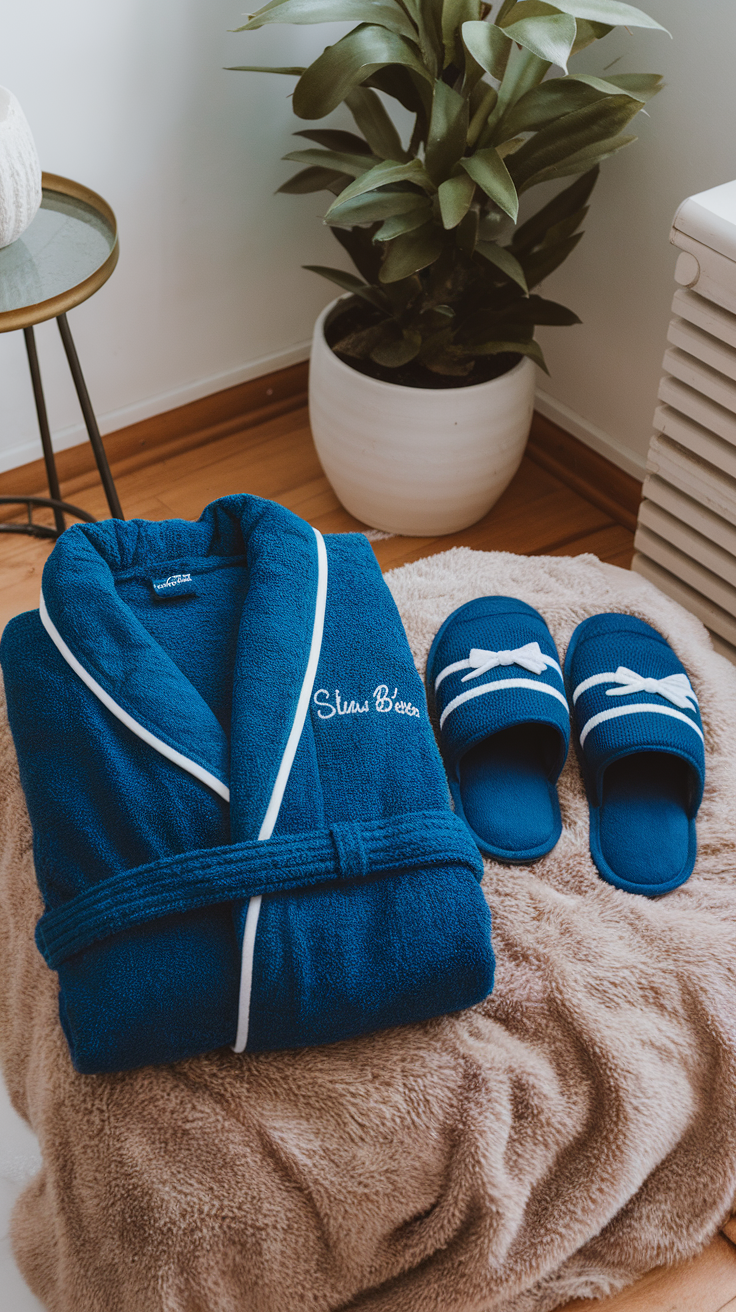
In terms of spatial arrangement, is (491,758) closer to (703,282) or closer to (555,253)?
(703,282)

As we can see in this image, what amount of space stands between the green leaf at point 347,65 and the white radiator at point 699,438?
34 cm

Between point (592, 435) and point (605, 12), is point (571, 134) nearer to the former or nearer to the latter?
point (605, 12)

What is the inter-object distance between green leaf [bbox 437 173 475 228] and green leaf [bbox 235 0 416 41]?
0.17 m

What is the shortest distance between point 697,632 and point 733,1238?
23.9 inches

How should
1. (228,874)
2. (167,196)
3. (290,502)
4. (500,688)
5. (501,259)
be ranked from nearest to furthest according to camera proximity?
(228,874), (500,688), (501,259), (167,196), (290,502)

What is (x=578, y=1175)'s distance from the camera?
786mm

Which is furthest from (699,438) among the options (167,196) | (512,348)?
(167,196)

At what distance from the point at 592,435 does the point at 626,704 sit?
0.71 metres

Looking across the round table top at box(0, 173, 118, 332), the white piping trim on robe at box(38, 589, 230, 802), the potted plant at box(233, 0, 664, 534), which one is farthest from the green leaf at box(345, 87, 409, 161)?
the white piping trim on robe at box(38, 589, 230, 802)

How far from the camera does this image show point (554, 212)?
1328 mm

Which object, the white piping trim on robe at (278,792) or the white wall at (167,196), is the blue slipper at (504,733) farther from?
the white wall at (167,196)

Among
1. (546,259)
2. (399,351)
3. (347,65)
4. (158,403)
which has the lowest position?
(158,403)

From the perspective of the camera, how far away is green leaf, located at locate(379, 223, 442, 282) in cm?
119

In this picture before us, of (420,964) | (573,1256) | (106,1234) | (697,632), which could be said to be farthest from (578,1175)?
(697,632)
